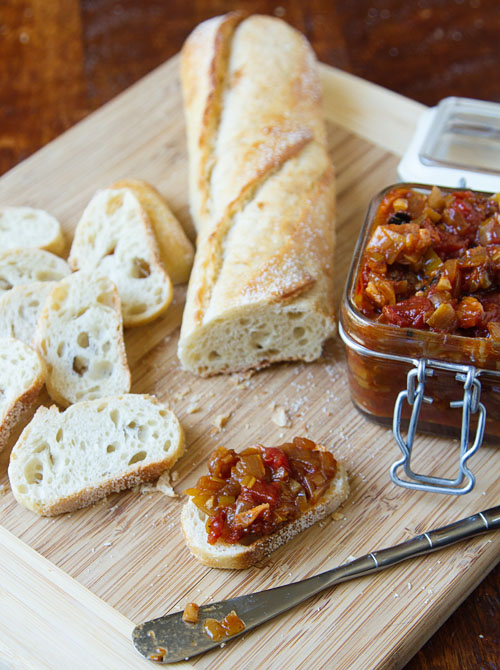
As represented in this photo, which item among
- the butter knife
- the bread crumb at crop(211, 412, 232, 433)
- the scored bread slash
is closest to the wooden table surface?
the bread crumb at crop(211, 412, 232, 433)

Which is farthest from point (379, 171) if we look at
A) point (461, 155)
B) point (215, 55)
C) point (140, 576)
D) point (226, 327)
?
point (140, 576)

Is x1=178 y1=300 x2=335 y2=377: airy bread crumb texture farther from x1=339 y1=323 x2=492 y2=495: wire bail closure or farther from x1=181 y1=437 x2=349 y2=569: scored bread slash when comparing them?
x1=181 y1=437 x2=349 y2=569: scored bread slash

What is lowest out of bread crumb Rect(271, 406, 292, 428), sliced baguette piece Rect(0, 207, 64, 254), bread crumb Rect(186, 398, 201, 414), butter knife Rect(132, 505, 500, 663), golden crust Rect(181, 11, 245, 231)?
butter knife Rect(132, 505, 500, 663)

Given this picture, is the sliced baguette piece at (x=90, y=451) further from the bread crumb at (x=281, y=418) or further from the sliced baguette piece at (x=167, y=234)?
the sliced baguette piece at (x=167, y=234)

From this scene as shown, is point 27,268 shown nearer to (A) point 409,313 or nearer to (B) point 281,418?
(B) point 281,418

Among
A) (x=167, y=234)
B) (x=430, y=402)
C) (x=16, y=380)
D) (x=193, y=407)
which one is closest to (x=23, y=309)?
(x=16, y=380)

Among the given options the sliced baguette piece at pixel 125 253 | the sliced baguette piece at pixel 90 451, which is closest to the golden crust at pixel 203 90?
the sliced baguette piece at pixel 125 253

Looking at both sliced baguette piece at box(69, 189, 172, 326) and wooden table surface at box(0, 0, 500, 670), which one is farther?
wooden table surface at box(0, 0, 500, 670)
